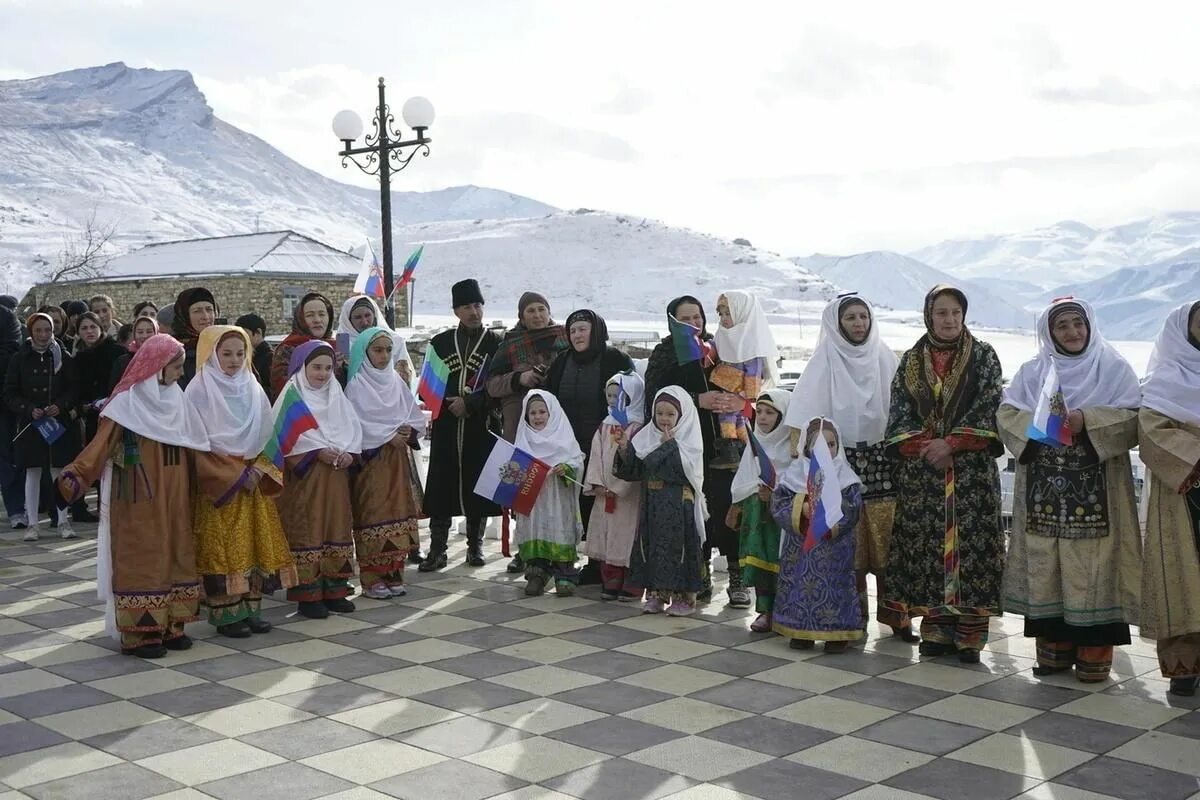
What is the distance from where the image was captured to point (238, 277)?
99.0ft

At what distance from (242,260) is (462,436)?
2548 cm

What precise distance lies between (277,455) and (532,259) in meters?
95.7

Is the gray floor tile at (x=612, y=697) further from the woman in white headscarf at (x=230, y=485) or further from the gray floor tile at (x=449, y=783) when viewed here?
the woman in white headscarf at (x=230, y=485)

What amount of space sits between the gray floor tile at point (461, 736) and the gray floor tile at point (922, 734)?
1248 millimetres

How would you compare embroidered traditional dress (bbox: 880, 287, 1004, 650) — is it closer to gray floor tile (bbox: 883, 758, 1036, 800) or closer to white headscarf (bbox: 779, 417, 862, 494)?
white headscarf (bbox: 779, 417, 862, 494)

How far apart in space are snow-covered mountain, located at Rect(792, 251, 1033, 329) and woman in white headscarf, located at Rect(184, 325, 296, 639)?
152739 millimetres

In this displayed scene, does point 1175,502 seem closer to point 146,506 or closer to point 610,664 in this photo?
point 610,664

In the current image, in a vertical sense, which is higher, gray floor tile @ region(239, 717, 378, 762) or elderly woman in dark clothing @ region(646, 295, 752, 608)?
elderly woman in dark clothing @ region(646, 295, 752, 608)

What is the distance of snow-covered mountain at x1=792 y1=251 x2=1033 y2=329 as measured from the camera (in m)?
159

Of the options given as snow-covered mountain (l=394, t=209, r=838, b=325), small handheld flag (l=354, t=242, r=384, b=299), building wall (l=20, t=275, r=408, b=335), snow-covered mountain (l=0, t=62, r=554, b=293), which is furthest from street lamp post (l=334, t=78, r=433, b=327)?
snow-covered mountain (l=0, t=62, r=554, b=293)

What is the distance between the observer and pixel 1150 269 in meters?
93.8

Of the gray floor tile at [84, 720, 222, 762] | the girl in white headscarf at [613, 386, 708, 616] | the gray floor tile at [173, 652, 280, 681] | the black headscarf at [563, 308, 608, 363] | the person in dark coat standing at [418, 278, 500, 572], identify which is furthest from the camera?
the person in dark coat standing at [418, 278, 500, 572]

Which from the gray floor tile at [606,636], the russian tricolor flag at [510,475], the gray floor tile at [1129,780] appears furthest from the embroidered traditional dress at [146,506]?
the gray floor tile at [1129,780]

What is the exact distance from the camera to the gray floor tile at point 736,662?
17.2ft
